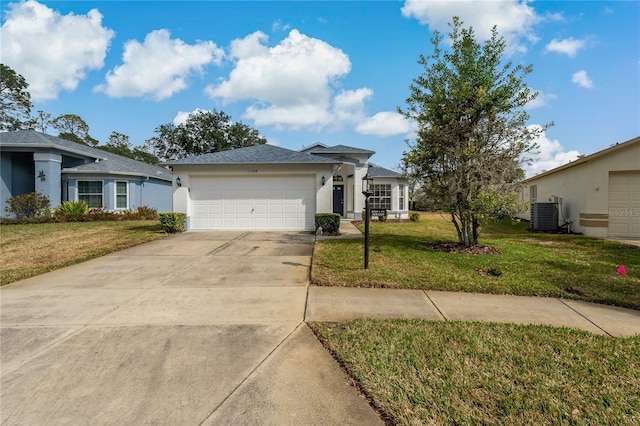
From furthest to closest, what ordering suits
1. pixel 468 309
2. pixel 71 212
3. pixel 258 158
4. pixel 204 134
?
pixel 204 134 → pixel 71 212 → pixel 258 158 → pixel 468 309

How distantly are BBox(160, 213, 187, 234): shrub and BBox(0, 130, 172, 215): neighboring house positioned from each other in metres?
8.23

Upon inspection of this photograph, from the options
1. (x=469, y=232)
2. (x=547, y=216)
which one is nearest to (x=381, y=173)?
(x=547, y=216)

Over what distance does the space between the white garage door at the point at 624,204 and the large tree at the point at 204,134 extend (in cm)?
3490

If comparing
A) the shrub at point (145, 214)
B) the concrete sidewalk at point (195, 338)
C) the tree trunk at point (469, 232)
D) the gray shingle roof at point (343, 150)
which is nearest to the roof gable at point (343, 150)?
the gray shingle roof at point (343, 150)

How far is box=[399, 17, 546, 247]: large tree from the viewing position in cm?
759

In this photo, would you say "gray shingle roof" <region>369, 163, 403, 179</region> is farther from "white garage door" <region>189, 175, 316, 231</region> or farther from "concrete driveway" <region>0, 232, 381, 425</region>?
"concrete driveway" <region>0, 232, 381, 425</region>

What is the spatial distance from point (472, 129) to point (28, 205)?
800 inches

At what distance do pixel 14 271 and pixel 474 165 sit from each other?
10.8 m

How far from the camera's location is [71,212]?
16094 millimetres

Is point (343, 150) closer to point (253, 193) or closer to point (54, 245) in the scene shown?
point (253, 193)

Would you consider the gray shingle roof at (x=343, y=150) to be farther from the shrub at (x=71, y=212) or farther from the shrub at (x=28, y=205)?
the shrub at (x=28, y=205)

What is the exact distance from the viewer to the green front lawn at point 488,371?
229 centimetres

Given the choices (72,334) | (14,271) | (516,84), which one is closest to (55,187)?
(14,271)

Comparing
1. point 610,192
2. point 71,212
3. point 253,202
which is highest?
point 610,192
